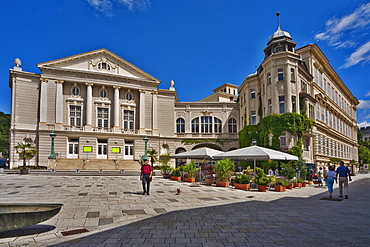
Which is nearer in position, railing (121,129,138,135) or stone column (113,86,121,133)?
stone column (113,86,121,133)

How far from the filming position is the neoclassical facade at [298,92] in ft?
97.3

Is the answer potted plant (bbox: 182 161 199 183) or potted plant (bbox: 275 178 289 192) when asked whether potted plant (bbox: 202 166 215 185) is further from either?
potted plant (bbox: 275 178 289 192)

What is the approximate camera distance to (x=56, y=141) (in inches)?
1500

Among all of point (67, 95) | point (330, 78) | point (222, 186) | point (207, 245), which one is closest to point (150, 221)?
point (207, 245)

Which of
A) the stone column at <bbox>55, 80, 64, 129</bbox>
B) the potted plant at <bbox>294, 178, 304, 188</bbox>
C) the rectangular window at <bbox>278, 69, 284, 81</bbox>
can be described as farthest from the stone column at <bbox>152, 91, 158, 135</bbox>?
the potted plant at <bbox>294, 178, 304, 188</bbox>

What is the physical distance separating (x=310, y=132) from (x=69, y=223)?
2887 cm

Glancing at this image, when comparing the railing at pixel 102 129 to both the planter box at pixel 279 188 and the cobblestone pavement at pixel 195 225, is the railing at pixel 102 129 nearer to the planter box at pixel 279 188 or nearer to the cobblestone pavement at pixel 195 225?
the planter box at pixel 279 188

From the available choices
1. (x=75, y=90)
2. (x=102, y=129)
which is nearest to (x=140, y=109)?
(x=102, y=129)

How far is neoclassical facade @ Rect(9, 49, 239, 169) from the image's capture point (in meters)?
37.8

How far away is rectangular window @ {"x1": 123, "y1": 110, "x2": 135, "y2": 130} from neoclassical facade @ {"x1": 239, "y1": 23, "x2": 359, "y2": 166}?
17.9 meters

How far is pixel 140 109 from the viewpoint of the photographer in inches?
1726

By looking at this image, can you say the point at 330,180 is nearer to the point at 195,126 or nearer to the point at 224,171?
the point at 224,171

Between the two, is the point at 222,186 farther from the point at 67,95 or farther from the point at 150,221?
the point at 67,95

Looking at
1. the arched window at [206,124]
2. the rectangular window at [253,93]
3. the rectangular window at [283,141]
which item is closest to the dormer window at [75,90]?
the arched window at [206,124]
